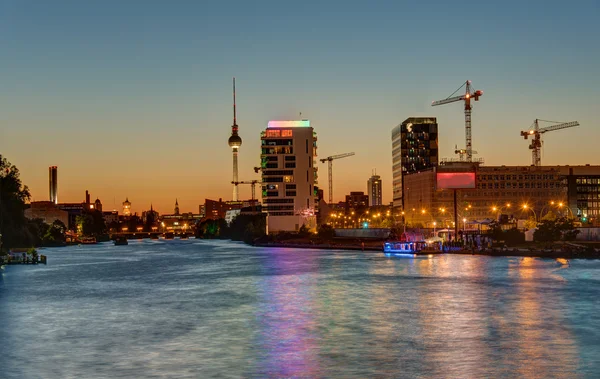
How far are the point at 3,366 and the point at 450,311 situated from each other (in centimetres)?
3420

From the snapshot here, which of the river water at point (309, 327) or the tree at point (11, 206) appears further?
the tree at point (11, 206)

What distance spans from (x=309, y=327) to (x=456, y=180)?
411ft

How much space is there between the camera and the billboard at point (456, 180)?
553 ft

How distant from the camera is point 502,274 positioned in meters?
91.5

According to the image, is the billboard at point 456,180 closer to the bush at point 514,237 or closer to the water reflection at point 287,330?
the bush at point 514,237

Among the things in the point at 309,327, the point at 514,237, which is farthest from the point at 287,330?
the point at 514,237

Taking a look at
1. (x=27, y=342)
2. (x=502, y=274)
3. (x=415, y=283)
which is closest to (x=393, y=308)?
(x=415, y=283)

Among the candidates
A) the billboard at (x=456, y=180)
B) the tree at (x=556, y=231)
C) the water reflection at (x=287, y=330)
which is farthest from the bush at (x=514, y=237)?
the water reflection at (x=287, y=330)

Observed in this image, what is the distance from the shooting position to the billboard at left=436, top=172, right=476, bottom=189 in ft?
553

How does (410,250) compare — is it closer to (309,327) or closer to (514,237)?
(514,237)

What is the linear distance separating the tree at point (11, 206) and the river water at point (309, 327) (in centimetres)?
5893

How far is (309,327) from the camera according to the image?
164 ft

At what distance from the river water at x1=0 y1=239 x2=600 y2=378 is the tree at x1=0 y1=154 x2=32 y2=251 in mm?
58932

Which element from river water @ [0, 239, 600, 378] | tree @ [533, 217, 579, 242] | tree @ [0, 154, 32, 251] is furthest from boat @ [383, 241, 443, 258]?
tree @ [0, 154, 32, 251]
